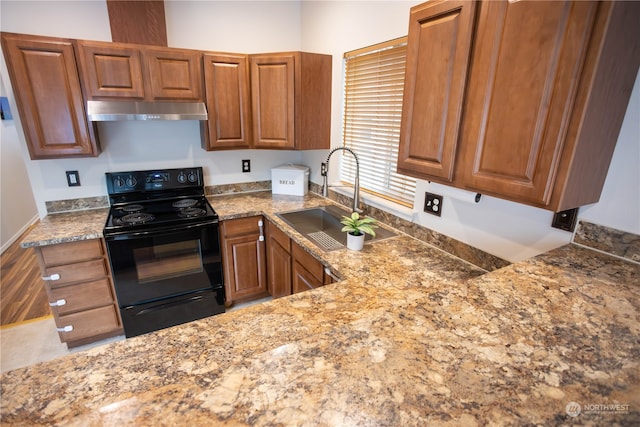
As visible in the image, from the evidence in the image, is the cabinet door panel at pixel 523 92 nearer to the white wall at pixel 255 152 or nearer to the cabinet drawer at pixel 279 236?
the white wall at pixel 255 152

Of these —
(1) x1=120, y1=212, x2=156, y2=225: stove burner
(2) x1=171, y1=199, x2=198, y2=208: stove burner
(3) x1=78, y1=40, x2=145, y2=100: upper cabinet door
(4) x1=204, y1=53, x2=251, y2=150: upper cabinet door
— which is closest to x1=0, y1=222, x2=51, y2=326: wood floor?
(1) x1=120, y1=212, x2=156, y2=225: stove burner

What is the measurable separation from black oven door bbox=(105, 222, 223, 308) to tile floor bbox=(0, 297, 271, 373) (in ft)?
1.64

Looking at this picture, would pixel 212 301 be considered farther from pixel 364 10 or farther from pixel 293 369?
pixel 364 10

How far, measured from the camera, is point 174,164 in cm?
273

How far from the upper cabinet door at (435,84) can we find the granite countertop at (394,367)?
22.4 inches

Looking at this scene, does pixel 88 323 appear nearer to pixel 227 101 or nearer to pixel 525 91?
pixel 227 101

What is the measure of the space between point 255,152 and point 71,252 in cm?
163

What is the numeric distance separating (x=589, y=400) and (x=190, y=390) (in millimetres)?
839

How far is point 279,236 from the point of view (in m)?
2.36

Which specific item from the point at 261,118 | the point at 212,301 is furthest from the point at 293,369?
the point at 261,118

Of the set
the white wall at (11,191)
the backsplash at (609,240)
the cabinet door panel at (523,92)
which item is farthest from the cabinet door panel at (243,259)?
the white wall at (11,191)

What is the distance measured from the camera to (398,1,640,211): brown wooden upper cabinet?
0.89 metres

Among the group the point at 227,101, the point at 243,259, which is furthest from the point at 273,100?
the point at 243,259

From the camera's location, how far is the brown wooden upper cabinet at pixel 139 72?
6.71 feet
